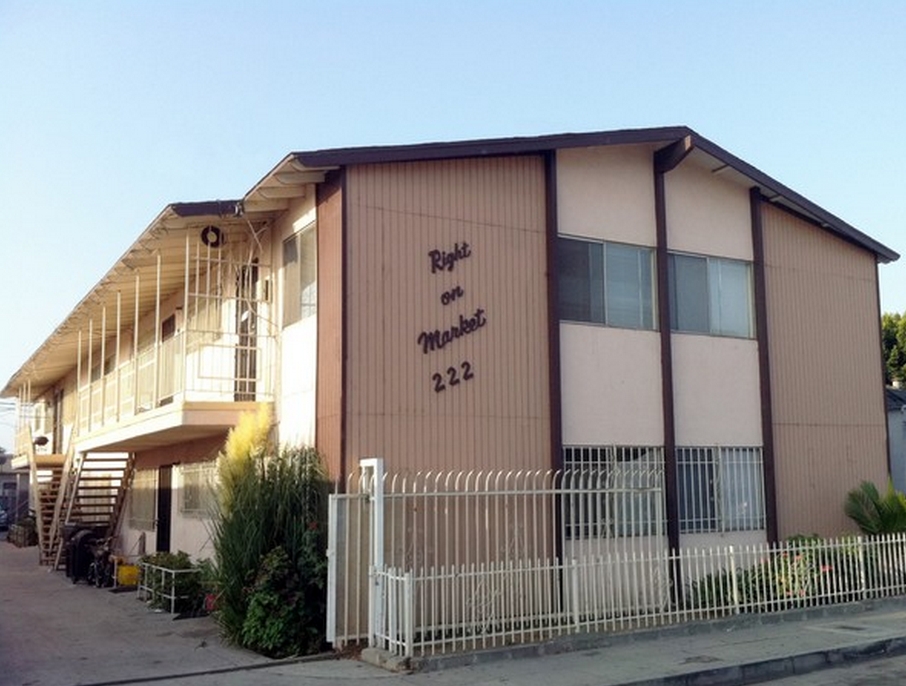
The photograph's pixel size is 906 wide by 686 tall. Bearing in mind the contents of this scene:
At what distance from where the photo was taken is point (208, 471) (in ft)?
50.6

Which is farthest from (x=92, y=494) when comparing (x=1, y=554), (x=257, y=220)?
(x=257, y=220)

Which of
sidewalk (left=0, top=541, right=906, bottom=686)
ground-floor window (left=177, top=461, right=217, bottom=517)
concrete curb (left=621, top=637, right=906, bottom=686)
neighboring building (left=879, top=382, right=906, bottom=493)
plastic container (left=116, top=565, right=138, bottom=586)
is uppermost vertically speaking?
neighboring building (left=879, top=382, right=906, bottom=493)

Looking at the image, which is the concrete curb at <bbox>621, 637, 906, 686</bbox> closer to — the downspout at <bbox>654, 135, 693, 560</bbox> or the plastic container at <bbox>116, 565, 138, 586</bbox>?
the downspout at <bbox>654, 135, 693, 560</bbox>

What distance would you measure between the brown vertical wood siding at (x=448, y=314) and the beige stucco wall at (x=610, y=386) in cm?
49

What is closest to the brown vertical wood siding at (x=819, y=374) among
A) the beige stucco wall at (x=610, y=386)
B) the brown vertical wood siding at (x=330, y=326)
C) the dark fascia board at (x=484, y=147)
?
the beige stucco wall at (x=610, y=386)

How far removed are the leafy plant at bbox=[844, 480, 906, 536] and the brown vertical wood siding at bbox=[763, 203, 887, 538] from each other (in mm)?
317

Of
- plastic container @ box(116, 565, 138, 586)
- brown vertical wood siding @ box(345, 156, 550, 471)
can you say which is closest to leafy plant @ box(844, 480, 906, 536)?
brown vertical wood siding @ box(345, 156, 550, 471)

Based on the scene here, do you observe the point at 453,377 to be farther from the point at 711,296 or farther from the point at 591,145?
the point at 711,296

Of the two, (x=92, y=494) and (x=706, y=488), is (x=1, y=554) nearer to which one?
Result: (x=92, y=494)

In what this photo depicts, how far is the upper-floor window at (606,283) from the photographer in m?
13.7

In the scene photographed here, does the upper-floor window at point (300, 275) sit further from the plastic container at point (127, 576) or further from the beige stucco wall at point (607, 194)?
the plastic container at point (127, 576)

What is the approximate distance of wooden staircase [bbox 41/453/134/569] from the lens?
21156mm

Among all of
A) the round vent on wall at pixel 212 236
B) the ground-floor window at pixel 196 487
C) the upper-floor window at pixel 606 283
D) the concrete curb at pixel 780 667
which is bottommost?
the concrete curb at pixel 780 667

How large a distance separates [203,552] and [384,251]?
6.30 meters
